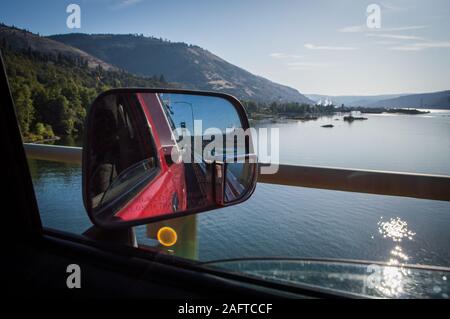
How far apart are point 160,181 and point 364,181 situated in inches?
39.3

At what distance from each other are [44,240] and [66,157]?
118 cm

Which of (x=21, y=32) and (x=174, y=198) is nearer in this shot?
(x=174, y=198)

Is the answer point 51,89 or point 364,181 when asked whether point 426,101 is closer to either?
point 364,181

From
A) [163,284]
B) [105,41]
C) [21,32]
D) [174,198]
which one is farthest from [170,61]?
[163,284]

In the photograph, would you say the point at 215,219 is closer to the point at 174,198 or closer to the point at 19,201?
the point at 174,198

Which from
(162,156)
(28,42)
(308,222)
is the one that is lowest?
(308,222)

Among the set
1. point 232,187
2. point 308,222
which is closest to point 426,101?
point 308,222

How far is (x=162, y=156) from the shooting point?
6.05 feet

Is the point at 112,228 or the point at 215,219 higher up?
the point at 112,228

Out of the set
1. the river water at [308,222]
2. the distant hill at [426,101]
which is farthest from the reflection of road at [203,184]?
the distant hill at [426,101]

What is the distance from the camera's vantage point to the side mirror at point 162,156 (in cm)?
113

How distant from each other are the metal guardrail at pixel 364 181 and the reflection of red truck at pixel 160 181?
1.81 ft

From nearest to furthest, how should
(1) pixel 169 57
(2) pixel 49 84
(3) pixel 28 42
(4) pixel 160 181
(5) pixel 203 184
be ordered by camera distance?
1. (5) pixel 203 184
2. (4) pixel 160 181
3. (2) pixel 49 84
4. (3) pixel 28 42
5. (1) pixel 169 57

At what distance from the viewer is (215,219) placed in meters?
2.47
